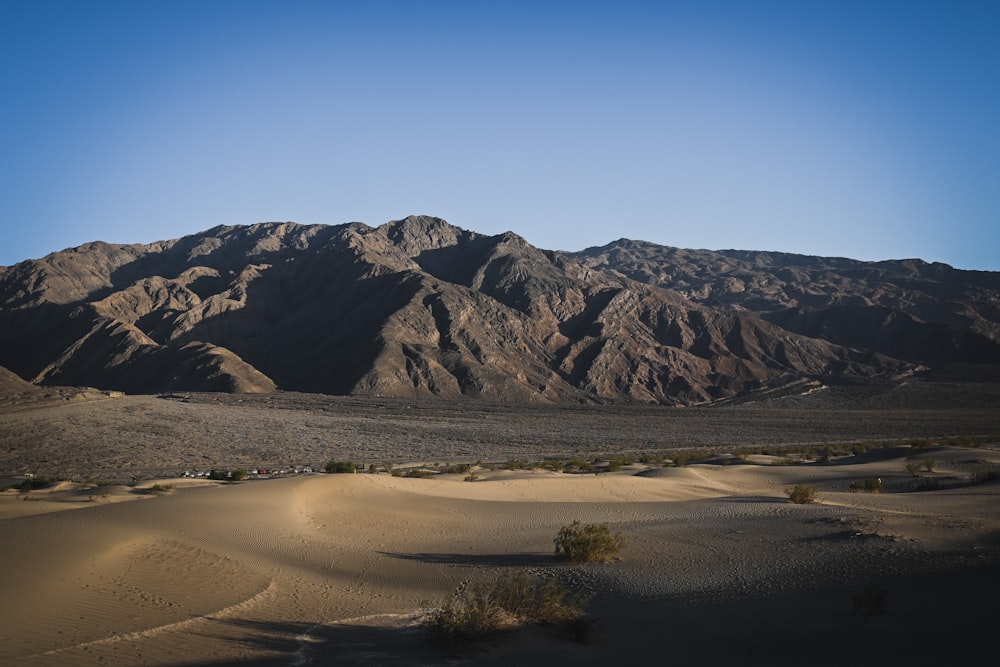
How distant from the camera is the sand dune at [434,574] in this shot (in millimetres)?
8266

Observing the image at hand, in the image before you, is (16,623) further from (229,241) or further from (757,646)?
(229,241)

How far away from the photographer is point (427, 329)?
4011 inches

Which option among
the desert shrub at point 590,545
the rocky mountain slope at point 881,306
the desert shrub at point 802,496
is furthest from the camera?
the rocky mountain slope at point 881,306

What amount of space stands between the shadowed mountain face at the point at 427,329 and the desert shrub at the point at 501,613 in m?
78.7

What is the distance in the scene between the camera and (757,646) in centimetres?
816

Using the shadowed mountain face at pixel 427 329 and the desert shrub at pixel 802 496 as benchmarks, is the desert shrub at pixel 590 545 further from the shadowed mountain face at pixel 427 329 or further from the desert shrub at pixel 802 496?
the shadowed mountain face at pixel 427 329

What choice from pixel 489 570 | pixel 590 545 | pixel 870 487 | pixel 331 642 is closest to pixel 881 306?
pixel 870 487

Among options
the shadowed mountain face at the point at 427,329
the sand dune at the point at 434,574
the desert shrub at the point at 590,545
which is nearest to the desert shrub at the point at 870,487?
the sand dune at the point at 434,574

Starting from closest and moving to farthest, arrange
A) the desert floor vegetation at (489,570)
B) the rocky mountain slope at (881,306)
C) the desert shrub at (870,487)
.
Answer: the desert floor vegetation at (489,570)
the desert shrub at (870,487)
the rocky mountain slope at (881,306)

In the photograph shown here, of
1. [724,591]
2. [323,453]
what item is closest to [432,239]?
[323,453]

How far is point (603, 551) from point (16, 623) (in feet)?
29.3

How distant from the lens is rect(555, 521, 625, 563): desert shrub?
12.8m

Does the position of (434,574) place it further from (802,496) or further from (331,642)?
(802,496)

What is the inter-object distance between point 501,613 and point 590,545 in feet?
13.2
